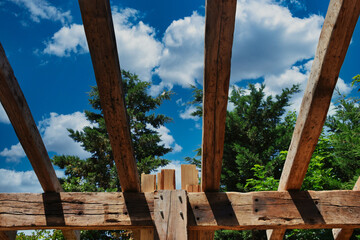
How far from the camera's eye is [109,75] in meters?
1.82

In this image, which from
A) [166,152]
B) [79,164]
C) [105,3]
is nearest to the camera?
[105,3]

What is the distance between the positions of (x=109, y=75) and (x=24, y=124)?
858 millimetres

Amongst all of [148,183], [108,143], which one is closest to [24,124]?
[148,183]

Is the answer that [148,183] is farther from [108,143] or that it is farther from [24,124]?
[108,143]

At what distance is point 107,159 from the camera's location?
31.9 feet

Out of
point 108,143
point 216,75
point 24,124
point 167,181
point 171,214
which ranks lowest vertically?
point 171,214

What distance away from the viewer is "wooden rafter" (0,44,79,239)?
1.98 meters

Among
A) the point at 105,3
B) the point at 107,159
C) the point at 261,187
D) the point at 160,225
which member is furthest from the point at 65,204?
the point at 107,159

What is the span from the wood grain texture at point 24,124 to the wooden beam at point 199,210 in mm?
225

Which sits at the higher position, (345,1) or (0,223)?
(345,1)

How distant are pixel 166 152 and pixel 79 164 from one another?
2.90 metres

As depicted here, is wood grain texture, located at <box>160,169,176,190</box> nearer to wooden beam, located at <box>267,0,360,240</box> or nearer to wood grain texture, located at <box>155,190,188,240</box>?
wood grain texture, located at <box>155,190,188,240</box>

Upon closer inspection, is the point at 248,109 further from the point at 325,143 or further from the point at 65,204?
the point at 65,204

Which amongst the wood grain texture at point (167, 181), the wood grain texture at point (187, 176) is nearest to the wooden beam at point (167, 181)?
the wood grain texture at point (167, 181)
